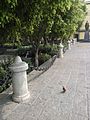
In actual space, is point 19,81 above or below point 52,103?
above

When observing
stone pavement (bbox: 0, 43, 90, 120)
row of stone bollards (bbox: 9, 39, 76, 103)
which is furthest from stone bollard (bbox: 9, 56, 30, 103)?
stone pavement (bbox: 0, 43, 90, 120)

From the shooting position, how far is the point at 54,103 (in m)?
6.15

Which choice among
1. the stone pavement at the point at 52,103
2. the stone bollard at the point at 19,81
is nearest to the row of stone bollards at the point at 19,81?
the stone bollard at the point at 19,81

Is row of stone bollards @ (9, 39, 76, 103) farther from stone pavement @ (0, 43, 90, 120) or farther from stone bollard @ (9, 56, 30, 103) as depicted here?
stone pavement @ (0, 43, 90, 120)

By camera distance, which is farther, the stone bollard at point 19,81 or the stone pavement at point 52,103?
the stone bollard at point 19,81

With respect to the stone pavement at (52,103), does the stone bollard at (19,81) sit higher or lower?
higher

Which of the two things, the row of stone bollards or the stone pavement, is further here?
the row of stone bollards

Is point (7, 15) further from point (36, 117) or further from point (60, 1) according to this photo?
point (36, 117)

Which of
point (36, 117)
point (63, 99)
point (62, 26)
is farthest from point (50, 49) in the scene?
→ point (36, 117)

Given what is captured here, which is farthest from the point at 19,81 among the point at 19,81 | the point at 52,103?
the point at 52,103

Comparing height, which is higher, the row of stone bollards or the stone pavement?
the row of stone bollards

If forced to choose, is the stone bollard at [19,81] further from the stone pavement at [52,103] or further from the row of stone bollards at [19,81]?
the stone pavement at [52,103]

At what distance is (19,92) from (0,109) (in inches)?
28.0

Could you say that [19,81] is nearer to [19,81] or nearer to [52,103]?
[19,81]
